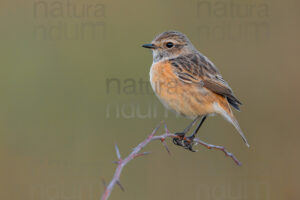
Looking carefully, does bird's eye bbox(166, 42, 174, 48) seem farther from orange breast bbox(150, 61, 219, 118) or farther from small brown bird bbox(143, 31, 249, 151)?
orange breast bbox(150, 61, 219, 118)

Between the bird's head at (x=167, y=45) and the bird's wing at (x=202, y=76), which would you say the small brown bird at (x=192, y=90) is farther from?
the bird's head at (x=167, y=45)

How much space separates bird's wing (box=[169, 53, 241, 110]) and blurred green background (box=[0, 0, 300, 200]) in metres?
1.54

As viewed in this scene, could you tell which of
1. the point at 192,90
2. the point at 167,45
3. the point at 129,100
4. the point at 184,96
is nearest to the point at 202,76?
the point at 192,90

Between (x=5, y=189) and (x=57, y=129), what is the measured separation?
4.03 ft

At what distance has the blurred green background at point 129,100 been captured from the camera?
6.72 metres

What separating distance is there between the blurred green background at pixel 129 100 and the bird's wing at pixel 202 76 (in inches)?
60.6

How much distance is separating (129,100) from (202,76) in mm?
2314

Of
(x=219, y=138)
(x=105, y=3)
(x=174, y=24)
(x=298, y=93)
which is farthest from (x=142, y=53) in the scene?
(x=298, y=93)

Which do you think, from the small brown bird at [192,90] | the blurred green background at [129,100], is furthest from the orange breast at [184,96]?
the blurred green background at [129,100]

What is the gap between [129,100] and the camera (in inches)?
295

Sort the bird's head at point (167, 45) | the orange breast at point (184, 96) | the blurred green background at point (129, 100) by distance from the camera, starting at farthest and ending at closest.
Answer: the blurred green background at point (129, 100) → the bird's head at point (167, 45) → the orange breast at point (184, 96)

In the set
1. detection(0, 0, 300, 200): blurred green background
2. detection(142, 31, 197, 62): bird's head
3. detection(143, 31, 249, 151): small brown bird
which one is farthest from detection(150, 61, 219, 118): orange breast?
detection(0, 0, 300, 200): blurred green background

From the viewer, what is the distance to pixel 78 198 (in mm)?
6090

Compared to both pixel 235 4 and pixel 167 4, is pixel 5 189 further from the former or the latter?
pixel 235 4
